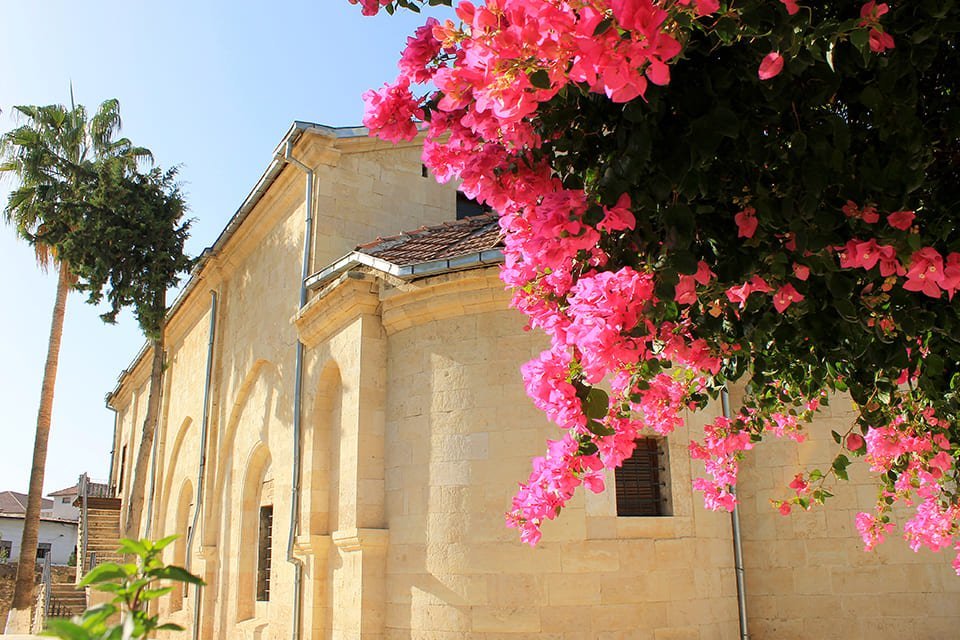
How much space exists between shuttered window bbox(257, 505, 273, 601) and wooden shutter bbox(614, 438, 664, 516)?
21.6 feet

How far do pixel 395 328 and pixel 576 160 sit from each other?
7114 millimetres

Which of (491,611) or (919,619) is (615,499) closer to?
(491,611)

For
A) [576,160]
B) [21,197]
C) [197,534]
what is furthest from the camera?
[21,197]

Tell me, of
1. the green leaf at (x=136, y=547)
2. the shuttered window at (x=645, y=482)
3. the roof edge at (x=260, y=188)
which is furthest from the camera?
the roof edge at (x=260, y=188)

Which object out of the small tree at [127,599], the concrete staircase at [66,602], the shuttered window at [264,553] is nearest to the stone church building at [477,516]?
the shuttered window at [264,553]

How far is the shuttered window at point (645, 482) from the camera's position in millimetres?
8656

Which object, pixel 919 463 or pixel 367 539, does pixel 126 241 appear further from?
pixel 919 463

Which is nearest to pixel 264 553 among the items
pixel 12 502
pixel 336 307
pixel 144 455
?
pixel 336 307

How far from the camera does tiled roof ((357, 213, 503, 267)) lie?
30.8 ft

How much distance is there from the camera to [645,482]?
8773 mm

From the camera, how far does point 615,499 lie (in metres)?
8.39

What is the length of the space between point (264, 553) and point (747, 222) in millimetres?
12202

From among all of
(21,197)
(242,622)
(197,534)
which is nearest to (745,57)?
(242,622)

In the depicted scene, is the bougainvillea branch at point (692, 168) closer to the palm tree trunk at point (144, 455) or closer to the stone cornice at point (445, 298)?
the stone cornice at point (445, 298)
